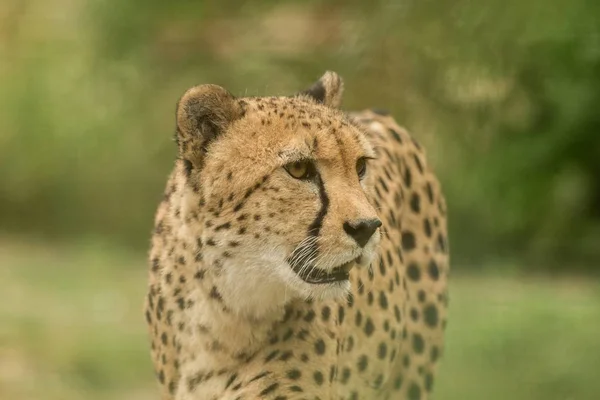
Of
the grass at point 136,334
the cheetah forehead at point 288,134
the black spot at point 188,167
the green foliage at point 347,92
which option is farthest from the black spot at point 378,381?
the green foliage at point 347,92

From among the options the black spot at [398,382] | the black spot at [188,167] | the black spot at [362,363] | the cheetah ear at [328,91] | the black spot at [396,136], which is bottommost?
the black spot at [362,363]

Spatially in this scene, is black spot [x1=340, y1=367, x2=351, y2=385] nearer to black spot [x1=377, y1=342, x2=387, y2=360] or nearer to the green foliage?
black spot [x1=377, y1=342, x2=387, y2=360]

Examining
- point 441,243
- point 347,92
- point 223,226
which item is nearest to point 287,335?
point 223,226

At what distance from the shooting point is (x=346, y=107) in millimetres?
7969

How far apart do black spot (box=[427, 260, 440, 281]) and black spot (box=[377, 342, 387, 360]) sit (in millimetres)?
508

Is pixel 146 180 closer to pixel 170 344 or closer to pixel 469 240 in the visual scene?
pixel 469 240

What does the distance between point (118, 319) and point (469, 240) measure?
260 cm

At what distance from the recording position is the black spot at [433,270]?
13.2ft

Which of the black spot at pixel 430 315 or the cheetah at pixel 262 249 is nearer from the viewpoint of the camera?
the cheetah at pixel 262 249

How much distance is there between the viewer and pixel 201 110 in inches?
121

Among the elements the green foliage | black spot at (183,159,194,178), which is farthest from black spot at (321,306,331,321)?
the green foliage

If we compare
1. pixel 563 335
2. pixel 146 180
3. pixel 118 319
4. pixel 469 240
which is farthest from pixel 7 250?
pixel 563 335

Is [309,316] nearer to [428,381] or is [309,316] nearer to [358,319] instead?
[358,319]

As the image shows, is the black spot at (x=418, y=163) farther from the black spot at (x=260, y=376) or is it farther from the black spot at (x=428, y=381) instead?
the black spot at (x=260, y=376)
